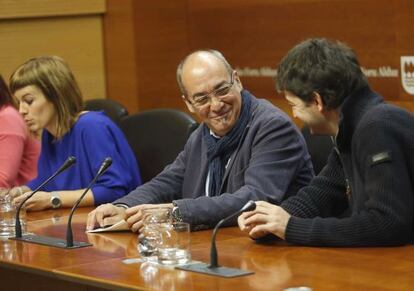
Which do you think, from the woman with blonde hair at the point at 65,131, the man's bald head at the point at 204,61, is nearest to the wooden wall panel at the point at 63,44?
the woman with blonde hair at the point at 65,131

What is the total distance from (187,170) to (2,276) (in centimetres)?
84

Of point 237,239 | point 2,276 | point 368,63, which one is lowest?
point 2,276

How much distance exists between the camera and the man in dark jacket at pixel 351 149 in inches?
109

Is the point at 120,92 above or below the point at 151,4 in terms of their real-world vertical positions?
below

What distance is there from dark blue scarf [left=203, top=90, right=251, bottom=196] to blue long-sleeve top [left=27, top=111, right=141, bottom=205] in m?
0.67

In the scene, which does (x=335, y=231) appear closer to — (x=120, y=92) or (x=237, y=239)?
(x=237, y=239)

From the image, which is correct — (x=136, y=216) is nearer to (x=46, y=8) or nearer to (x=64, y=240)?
(x=64, y=240)

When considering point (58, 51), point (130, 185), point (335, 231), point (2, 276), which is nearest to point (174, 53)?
point (58, 51)

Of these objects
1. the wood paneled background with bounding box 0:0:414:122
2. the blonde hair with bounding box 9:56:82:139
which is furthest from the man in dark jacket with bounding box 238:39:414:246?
the wood paneled background with bounding box 0:0:414:122

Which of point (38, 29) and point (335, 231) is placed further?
point (38, 29)

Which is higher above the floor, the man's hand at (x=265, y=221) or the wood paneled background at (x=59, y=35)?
the wood paneled background at (x=59, y=35)

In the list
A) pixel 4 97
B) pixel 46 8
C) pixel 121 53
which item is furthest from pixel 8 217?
pixel 121 53

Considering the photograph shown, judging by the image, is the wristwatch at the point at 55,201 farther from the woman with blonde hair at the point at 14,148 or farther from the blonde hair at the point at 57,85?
the woman with blonde hair at the point at 14,148

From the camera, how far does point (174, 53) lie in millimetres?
6266
